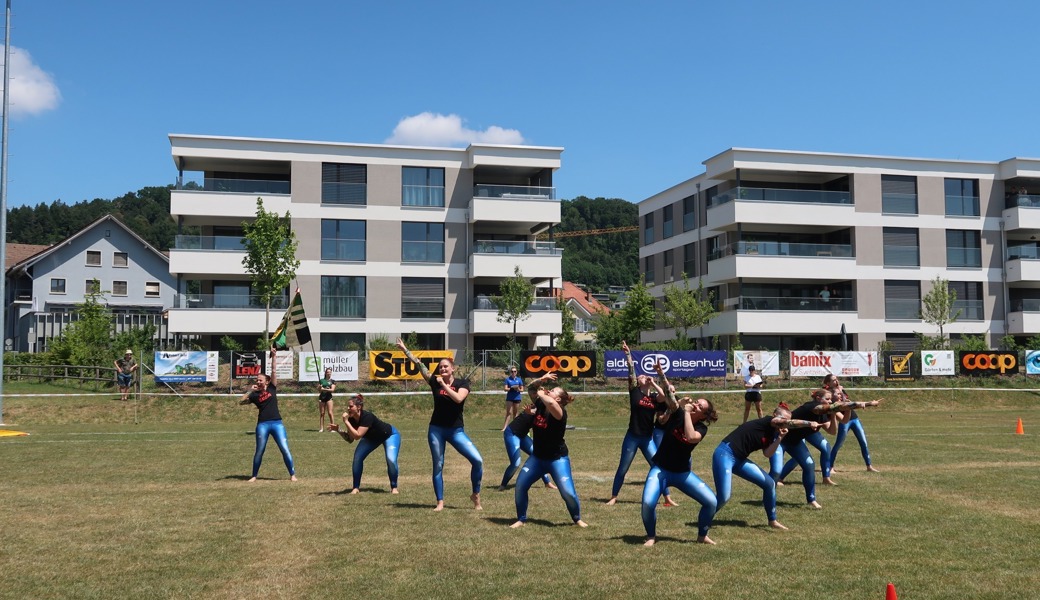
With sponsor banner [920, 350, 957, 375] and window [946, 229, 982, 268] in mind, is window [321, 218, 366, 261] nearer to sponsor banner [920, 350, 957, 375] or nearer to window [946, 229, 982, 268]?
sponsor banner [920, 350, 957, 375]

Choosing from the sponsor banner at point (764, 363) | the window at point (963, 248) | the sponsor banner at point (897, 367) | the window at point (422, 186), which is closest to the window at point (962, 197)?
the window at point (963, 248)

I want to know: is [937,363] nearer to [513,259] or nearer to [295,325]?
[513,259]

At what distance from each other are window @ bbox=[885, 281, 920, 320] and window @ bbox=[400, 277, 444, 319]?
1092 inches

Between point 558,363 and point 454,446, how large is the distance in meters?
26.5

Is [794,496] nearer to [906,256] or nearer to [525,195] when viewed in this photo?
[525,195]

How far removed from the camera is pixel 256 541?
36.8ft

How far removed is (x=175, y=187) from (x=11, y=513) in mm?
38597

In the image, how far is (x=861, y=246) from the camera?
5444 cm

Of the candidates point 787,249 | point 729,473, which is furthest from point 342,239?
Answer: point 729,473

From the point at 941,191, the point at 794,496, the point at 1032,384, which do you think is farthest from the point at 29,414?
the point at 941,191

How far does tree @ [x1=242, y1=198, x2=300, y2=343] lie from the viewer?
1651 inches

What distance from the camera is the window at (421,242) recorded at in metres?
51.7

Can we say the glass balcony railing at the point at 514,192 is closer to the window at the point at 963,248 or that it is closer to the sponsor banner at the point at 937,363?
the sponsor banner at the point at 937,363

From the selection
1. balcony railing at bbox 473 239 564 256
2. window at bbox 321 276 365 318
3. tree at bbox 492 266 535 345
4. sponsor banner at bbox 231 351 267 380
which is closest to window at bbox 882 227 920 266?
balcony railing at bbox 473 239 564 256
